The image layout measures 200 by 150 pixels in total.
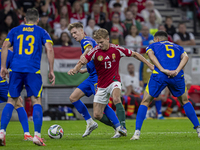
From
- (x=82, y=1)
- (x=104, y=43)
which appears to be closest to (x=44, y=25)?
(x=82, y=1)

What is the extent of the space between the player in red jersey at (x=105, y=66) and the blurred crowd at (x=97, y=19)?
720 centimetres

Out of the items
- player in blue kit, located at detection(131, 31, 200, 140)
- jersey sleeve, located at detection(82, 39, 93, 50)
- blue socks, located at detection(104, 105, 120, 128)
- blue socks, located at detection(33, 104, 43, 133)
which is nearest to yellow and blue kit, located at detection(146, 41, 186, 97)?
player in blue kit, located at detection(131, 31, 200, 140)

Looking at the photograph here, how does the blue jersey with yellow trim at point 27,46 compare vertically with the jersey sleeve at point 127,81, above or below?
above

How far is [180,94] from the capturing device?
7.12 meters

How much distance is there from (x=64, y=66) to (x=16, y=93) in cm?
759

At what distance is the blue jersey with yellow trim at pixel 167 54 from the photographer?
705cm

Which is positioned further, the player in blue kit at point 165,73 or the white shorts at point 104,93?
the white shorts at point 104,93

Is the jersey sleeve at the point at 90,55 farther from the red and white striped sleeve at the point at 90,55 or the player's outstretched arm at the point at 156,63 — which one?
the player's outstretched arm at the point at 156,63

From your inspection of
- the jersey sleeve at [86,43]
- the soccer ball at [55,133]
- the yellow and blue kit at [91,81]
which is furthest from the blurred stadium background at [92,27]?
the soccer ball at [55,133]

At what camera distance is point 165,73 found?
6.94 m

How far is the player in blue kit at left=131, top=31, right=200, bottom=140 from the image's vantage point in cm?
693

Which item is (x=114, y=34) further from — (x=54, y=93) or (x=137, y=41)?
(x=54, y=93)

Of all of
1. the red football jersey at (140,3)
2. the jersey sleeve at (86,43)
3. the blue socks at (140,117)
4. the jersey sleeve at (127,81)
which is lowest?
the jersey sleeve at (127,81)

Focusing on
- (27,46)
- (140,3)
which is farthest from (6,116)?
(140,3)
